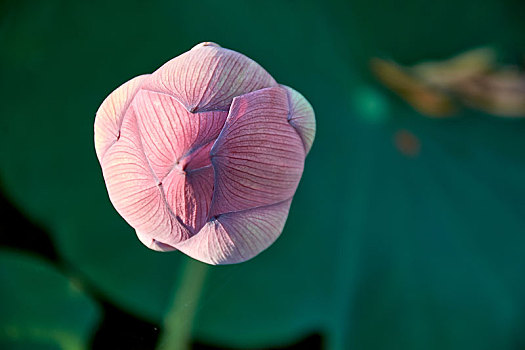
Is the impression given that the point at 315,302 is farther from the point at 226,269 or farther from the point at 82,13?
the point at 82,13

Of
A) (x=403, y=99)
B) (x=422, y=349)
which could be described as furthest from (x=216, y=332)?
(x=403, y=99)

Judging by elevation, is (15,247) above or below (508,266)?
below

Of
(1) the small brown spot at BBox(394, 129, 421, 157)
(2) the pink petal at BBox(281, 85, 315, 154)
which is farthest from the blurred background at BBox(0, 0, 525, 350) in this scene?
(2) the pink petal at BBox(281, 85, 315, 154)

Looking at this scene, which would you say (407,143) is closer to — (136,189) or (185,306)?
(185,306)

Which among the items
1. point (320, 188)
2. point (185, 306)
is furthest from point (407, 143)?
point (185, 306)

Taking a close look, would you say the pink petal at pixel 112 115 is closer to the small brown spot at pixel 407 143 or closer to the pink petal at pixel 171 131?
the pink petal at pixel 171 131

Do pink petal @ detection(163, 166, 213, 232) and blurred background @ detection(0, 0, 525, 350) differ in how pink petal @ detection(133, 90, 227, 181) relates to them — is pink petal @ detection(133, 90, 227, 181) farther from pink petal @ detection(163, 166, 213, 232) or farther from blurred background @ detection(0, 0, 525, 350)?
blurred background @ detection(0, 0, 525, 350)
